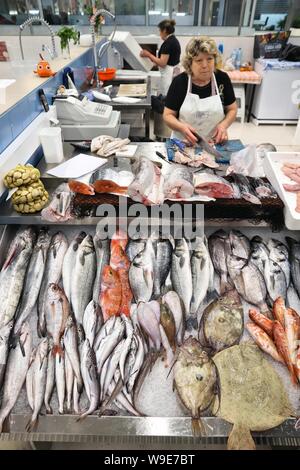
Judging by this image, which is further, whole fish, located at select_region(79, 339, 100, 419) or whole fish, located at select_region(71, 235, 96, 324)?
whole fish, located at select_region(71, 235, 96, 324)

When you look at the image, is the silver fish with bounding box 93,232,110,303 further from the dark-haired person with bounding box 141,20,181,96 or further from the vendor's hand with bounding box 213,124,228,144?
the dark-haired person with bounding box 141,20,181,96

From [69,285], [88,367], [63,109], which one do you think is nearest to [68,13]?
[63,109]

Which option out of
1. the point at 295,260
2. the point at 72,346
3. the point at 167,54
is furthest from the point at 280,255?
the point at 167,54

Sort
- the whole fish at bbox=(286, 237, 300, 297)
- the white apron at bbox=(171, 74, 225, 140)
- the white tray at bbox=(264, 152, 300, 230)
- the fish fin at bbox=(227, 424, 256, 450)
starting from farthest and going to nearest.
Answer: the white apron at bbox=(171, 74, 225, 140), the whole fish at bbox=(286, 237, 300, 297), the white tray at bbox=(264, 152, 300, 230), the fish fin at bbox=(227, 424, 256, 450)

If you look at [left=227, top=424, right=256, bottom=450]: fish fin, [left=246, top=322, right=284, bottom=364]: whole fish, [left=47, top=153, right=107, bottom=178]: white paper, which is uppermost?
[left=47, top=153, right=107, bottom=178]: white paper

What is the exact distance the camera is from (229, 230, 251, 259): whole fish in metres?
1.68

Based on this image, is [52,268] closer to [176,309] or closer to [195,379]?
[176,309]

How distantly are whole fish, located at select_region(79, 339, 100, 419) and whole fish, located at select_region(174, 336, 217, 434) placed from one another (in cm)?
32

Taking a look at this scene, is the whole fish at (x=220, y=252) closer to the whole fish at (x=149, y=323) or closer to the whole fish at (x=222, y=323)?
the whole fish at (x=222, y=323)

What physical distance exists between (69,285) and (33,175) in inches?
23.8

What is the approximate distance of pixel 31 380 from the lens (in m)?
1.25

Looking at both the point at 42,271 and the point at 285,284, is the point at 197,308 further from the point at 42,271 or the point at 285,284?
the point at 42,271

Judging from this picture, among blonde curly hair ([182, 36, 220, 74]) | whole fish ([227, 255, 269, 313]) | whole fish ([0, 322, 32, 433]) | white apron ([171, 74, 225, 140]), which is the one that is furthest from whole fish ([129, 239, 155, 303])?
blonde curly hair ([182, 36, 220, 74])

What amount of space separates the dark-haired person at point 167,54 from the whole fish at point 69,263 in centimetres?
440
